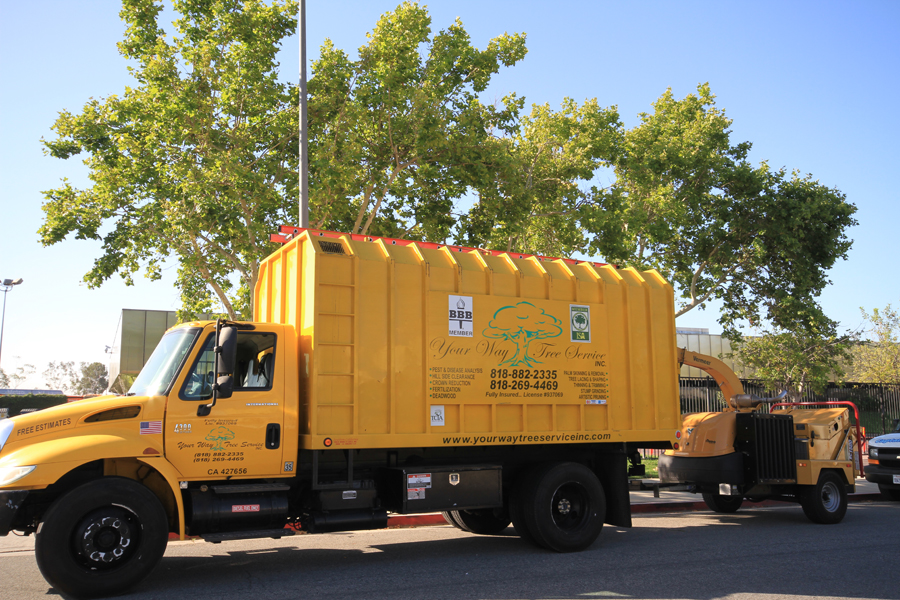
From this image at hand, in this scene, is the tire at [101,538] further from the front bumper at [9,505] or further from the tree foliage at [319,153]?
the tree foliage at [319,153]

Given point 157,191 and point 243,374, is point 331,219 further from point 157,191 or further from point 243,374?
point 243,374

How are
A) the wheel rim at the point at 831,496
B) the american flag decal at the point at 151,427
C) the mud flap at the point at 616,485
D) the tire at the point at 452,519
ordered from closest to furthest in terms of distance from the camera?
the american flag decal at the point at 151,427, the mud flap at the point at 616,485, the tire at the point at 452,519, the wheel rim at the point at 831,496

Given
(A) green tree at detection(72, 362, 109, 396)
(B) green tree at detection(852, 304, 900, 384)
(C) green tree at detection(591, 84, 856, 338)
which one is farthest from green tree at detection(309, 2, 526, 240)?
(A) green tree at detection(72, 362, 109, 396)

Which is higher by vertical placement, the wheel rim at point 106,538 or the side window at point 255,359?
the side window at point 255,359

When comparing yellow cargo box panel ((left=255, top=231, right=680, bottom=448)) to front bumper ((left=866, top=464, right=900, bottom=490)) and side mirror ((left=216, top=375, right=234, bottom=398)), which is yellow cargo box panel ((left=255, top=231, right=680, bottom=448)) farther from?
front bumper ((left=866, top=464, right=900, bottom=490))

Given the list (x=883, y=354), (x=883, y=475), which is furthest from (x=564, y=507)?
(x=883, y=354)

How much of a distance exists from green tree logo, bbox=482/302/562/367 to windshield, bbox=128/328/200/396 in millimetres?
3436

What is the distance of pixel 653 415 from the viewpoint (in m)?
9.71

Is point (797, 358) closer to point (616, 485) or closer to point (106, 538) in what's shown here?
point (616, 485)

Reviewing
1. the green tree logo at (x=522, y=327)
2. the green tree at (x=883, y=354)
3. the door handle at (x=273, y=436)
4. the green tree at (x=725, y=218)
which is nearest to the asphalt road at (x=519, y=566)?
the door handle at (x=273, y=436)

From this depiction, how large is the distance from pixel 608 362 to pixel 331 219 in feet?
29.1

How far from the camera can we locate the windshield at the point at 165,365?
724 centimetres

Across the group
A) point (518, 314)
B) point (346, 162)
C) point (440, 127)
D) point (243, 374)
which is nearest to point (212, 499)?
point (243, 374)

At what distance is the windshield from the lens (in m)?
7.24
